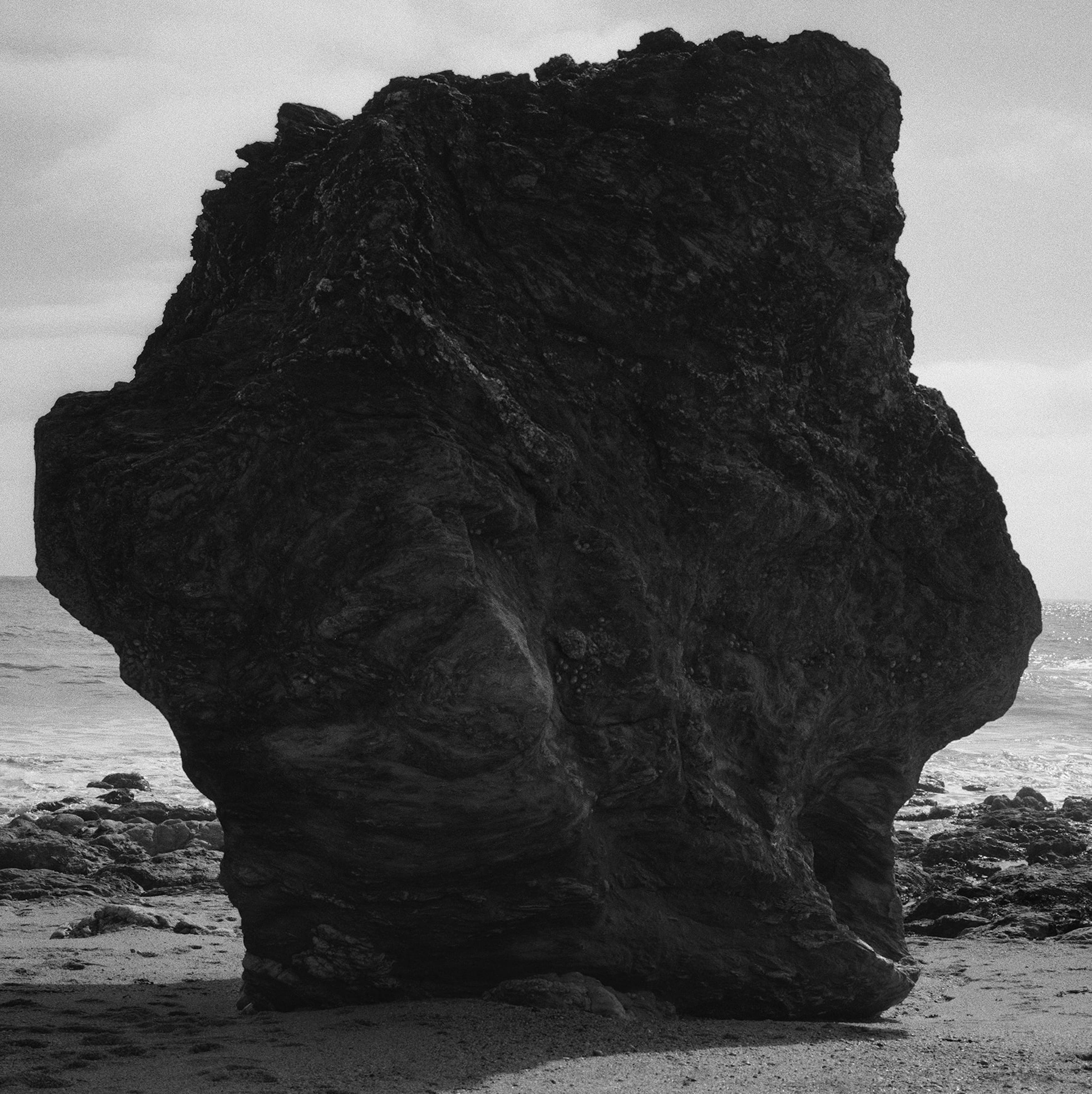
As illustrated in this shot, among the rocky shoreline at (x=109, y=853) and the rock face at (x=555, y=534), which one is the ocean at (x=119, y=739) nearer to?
the rocky shoreline at (x=109, y=853)

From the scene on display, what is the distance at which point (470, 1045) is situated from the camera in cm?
476

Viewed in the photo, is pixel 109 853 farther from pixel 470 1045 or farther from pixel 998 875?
pixel 998 875

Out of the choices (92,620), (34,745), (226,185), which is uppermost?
(226,185)

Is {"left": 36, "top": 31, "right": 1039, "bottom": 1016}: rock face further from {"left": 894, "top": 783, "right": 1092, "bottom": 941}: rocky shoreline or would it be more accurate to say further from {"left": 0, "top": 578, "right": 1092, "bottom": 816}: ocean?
{"left": 0, "top": 578, "right": 1092, "bottom": 816}: ocean

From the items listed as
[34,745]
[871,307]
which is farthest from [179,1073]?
[34,745]

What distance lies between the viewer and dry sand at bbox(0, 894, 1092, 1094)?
4262 millimetres

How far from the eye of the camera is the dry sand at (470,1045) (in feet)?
14.0

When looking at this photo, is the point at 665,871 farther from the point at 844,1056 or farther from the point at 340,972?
the point at 340,972

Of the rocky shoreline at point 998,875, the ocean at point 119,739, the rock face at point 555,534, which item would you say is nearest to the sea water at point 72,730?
the ocean at point 119,739

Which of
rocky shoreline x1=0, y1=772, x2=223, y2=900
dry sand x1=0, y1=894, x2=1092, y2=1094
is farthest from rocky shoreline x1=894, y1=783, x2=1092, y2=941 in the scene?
rocky shoreline x1=0, y1=772, x2=223, y2=900

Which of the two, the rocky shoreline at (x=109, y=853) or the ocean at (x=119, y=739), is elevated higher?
the rocky shoreline at (x=109, y=853)

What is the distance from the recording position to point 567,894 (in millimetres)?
5289

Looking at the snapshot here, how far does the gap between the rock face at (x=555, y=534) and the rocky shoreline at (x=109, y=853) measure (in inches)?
156

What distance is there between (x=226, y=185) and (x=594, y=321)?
2.20 meters
